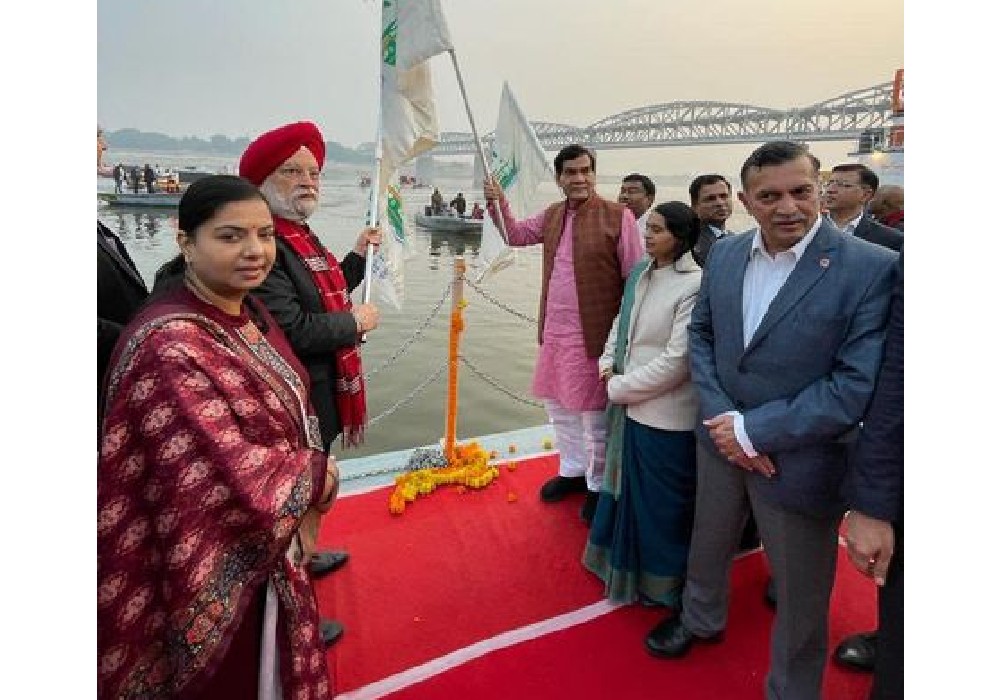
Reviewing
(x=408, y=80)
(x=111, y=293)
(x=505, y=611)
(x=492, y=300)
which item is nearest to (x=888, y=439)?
(x=505, y=611)

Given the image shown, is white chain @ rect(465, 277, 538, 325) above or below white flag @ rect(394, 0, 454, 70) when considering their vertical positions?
below

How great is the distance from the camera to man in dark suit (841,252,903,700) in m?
1.33

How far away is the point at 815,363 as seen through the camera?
1650 millimetres

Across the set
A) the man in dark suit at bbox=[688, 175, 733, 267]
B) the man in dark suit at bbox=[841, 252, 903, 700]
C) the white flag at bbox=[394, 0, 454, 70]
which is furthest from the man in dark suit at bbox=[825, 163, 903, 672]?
the white flag at bbox=[394, 0, 454, 70]

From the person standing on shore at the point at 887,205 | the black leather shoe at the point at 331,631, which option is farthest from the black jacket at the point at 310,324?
the person standing on shore at the point at 887,205

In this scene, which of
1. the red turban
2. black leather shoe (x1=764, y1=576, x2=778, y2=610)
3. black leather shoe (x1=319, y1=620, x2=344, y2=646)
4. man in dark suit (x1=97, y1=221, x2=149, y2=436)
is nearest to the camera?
man in dark suit (x1=97, y1=221, x2=149, y2=436)

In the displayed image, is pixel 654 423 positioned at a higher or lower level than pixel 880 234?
lower

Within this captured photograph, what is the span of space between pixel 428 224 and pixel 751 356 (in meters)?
28.0

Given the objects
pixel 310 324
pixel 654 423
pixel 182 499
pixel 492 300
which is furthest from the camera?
pixel 492 300

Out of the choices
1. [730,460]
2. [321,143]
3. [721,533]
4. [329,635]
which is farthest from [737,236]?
[329,635]

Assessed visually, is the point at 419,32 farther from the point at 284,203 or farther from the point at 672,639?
the point at 672,639

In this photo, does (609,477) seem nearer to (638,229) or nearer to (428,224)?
(638,229)

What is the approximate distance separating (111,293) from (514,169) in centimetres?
210

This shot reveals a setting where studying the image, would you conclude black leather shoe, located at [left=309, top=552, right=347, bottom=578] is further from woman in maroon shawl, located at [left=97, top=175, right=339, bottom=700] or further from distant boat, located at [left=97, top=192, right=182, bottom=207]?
distant boat, located at [left=97, top=192, right=182, bottom=207]
